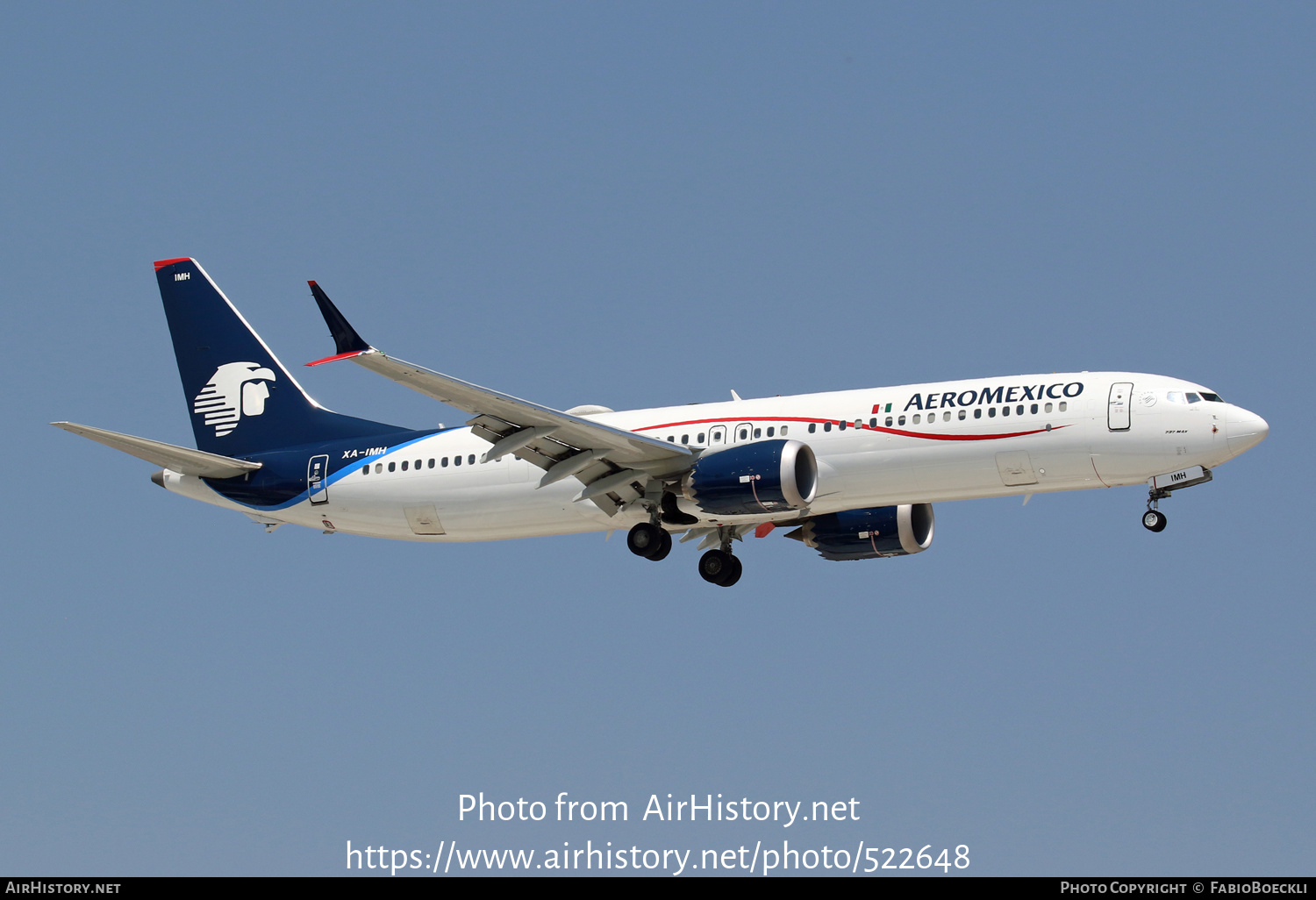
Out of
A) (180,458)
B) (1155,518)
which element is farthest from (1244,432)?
(180,458)

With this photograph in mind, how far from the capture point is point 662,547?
41.9 meters

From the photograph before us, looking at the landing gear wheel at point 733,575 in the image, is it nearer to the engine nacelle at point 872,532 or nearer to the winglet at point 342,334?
the engine nacelle at point 872,532

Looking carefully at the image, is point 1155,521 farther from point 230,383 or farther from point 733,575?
point 230,383

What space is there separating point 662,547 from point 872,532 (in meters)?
6.07

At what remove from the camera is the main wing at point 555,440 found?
119 ft

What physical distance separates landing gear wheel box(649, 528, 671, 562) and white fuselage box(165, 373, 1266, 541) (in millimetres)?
826

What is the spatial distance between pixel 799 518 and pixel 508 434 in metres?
8.25

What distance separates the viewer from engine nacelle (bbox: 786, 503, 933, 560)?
4388 centimetres

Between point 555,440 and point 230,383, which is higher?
point 230,383

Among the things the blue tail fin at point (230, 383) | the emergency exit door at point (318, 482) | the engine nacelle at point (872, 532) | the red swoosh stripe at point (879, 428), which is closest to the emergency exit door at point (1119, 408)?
the red swoosh stripe at point (879, 428)

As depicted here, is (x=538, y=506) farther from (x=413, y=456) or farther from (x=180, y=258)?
(x=180, y=258)

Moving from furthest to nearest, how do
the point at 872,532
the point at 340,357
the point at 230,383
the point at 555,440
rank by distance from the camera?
the point at 230,383, the point at 872,532, the point at 555,440, the point at 340,357

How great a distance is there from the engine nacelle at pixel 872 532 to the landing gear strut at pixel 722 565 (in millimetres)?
2396

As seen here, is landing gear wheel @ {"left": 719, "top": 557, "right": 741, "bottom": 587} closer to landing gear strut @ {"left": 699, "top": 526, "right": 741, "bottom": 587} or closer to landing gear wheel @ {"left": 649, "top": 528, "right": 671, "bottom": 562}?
landing gear strut @ {"left": 699, "top": 526, "right": 741, "bottom": 587}
